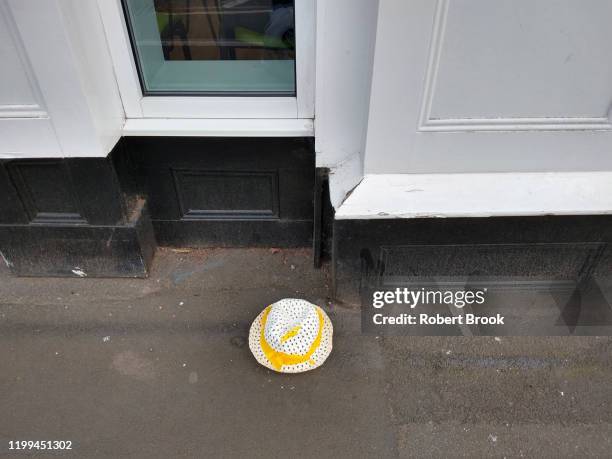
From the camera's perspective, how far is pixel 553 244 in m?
2.25

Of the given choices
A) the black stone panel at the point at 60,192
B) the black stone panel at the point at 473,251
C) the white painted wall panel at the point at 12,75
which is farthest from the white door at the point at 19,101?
the black stone panel at the point at 473,251

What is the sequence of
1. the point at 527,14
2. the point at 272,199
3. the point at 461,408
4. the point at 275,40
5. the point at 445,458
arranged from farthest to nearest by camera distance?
the point at 272,199, the point at 275,40, the point at 461,408, the point at 445,458, the point at 527,14

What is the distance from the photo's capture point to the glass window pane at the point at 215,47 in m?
2.17

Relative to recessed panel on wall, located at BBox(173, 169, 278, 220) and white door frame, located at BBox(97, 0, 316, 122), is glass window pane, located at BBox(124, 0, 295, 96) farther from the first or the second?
recessed panel on wall, located at BBox(173, 169, 278, 220)

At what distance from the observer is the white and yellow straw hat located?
6.98 ft

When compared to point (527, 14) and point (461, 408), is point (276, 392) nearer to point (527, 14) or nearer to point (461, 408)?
point (461, 408)

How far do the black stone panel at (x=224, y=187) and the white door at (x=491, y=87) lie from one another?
59 centimetres

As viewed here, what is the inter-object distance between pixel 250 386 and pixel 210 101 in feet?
4.54

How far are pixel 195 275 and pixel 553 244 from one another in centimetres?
191

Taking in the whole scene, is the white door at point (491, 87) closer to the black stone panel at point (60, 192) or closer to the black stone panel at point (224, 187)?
the black stone panel at point (224, 187)

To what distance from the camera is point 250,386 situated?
7.02 ft

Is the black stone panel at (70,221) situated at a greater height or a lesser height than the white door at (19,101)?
lesser

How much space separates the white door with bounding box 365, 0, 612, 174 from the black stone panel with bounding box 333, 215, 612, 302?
0.28m

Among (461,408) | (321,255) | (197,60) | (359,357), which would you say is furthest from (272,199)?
(461,408)
